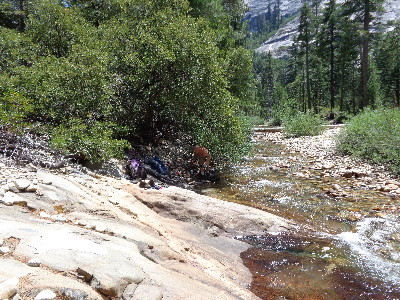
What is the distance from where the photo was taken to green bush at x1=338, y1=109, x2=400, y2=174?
11.5m

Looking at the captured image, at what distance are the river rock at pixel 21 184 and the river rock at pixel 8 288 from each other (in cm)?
253

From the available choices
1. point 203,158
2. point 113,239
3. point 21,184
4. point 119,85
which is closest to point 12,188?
point 21,184

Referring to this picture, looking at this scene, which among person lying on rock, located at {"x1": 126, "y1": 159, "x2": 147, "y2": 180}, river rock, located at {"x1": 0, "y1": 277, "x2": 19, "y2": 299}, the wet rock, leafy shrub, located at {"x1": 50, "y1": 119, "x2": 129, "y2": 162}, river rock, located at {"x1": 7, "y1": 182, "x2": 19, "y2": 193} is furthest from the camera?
the wet rock

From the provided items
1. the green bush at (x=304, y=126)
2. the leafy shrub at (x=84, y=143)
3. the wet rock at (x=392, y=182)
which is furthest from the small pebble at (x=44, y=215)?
the green bush at (x=304, y=126)

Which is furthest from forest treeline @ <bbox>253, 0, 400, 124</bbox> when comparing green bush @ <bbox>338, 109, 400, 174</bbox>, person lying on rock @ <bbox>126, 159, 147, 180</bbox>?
person lying on rock @ <bbox>126, 159, 147, 180</bbox>

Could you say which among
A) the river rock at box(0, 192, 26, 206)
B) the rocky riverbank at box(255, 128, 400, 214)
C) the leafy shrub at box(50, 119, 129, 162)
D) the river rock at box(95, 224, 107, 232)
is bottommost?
the rocky riverbank at box(255, 128, 400, 214)

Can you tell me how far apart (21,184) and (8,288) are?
2694mm

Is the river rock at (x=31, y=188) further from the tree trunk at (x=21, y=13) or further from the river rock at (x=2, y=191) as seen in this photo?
the tree trunk at (x=21, y=13)

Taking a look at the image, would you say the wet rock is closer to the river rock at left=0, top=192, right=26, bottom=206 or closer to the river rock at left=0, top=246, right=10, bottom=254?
the river rock at left=0, top=192, right=26, bottom=206

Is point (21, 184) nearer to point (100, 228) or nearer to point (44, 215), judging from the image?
point (44, 215)

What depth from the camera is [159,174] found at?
9.79 metres

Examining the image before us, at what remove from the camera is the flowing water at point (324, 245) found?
160 inches

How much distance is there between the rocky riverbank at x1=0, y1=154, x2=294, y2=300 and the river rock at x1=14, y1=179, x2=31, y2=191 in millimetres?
13

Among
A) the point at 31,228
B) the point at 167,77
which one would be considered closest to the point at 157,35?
the point at 167,77
